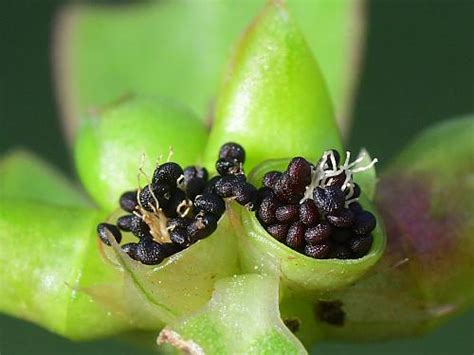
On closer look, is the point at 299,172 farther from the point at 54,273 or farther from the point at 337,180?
the point at 54,273

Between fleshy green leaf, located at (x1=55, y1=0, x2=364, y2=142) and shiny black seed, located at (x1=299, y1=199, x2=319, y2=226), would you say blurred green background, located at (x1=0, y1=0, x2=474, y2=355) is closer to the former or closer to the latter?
fleshy green leaf, located at (x1=55, y1=0, x2=364, y2=142)

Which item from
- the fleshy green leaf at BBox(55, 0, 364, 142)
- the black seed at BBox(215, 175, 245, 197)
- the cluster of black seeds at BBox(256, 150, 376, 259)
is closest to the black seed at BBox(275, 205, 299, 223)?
the cluster of black seeds at BBox(256, 150, 376, 259)

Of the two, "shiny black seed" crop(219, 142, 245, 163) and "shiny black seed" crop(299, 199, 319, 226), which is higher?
"shiny black seed" crop(219, 142, 245, 163)

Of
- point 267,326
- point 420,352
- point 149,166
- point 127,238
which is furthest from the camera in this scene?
point 420,352

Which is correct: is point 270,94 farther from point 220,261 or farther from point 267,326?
point 267,326

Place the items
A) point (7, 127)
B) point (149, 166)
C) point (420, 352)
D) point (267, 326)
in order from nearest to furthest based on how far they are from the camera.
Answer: point (267, 326) → point (149, 166) → point (420, 352) → point (7, 127)

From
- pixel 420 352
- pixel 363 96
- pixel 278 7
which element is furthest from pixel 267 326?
pixel 363 96

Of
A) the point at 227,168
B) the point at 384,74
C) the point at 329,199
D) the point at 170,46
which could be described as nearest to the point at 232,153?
the point at 227,168

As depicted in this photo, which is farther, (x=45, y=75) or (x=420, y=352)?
Answer: (x=45, y=75)
